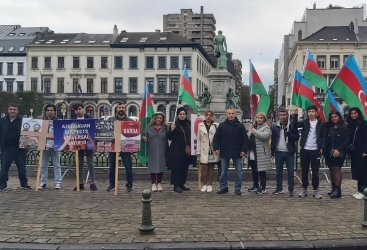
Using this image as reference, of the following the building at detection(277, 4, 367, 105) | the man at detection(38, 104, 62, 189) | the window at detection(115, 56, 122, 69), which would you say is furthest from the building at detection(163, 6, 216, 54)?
the man at detection(38, 104, 62, 189)

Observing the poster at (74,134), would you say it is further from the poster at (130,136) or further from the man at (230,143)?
the man at (230,143)

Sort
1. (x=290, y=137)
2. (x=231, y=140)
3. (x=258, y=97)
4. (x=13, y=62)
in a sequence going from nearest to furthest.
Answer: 1. (x=290, y=137)
2. (x=231, y=140)
3. (x=258, y=97)
4. (x=13, y=62)

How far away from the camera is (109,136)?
11.1m

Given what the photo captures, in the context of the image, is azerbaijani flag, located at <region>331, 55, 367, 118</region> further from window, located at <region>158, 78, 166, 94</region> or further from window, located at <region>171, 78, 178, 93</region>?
window, located at <region>158, 78, 166, 94</region>

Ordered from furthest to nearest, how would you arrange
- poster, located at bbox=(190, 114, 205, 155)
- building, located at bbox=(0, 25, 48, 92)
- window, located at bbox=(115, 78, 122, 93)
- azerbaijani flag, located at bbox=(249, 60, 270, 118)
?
1. building, located at bbox=(0, 25, 48, 92)
2. window, located at bbox=(115, 78, 122, 93)
3. azerbaijani flag, located at bbox=(249, 60, 270, 118)
4. poster, located at bbox=(190, 114, 205, 155)

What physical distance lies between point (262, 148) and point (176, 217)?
351 cm

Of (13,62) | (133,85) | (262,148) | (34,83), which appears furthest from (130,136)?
(13,62)

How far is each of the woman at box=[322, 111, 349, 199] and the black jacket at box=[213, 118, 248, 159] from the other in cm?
181

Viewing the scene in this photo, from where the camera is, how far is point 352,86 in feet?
36.5

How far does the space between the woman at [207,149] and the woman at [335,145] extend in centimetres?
252

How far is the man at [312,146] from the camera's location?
33.5 ft

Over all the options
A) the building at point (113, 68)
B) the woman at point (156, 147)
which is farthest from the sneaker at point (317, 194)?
the building at point (113, 68)

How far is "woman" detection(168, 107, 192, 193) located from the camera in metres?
11.0

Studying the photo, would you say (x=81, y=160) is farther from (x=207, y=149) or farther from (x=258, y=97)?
(x=258, y=97)
